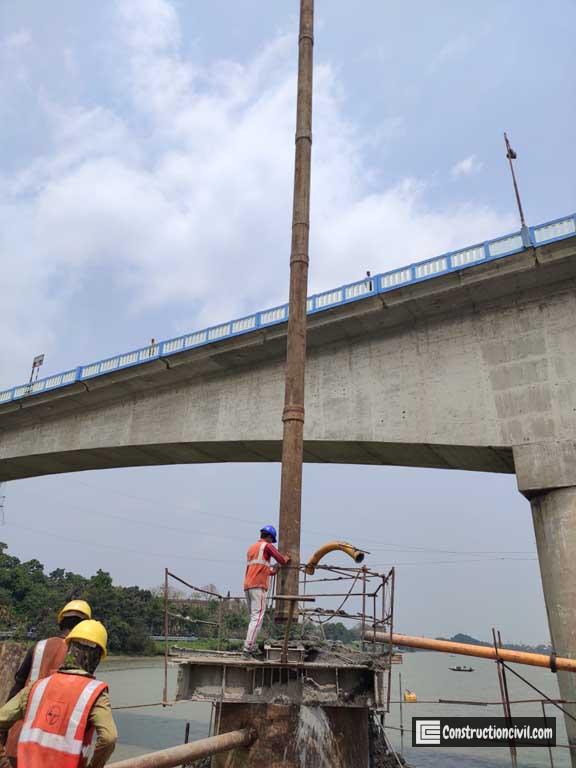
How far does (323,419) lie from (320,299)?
2994 mm

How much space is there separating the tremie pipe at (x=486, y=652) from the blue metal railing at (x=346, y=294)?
7321 millimetres

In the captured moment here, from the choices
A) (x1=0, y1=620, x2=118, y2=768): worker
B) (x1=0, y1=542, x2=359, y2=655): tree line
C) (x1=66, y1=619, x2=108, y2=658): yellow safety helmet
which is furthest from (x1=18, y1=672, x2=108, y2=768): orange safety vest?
(x1=0, y1=542, x2=359, y2=655): tree line

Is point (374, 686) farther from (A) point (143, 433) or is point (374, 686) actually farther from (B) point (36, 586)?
(B) point (36, 586)

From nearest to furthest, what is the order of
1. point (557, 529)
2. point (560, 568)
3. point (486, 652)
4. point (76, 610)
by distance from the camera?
point (76, 610)
point (486, 652)
point (560, 568)
point (557, 529)

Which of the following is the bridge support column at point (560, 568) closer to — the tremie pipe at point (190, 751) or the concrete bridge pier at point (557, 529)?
the concrete bridge pier at point (557, 529)

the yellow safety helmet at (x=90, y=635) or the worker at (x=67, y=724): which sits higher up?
the yellow safety helmet at (x=90, y=635)

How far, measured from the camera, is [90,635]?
3104mm

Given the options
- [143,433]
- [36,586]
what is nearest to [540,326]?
[143,433]

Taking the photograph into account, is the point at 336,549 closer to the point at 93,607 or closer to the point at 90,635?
the point at 90,635

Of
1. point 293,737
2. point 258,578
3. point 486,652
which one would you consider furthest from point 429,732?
point 293,737

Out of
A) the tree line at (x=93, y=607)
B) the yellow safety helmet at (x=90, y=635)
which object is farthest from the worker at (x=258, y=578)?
the tree line at (x=93, y=607)

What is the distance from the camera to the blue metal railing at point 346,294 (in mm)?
11742

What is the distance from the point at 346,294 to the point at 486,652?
810 centimetres

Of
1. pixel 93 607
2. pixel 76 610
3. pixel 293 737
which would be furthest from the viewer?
pixel 93 607
